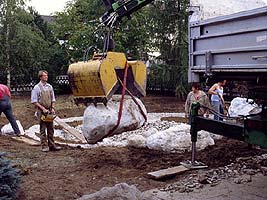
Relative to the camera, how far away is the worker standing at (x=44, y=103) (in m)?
8.81

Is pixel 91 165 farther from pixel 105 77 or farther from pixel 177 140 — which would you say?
pixel 105 77

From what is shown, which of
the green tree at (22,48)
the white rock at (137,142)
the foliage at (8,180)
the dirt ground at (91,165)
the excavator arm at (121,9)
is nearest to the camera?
the foliage at (8,180)

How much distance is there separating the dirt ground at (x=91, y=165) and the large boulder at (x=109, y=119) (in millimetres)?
668

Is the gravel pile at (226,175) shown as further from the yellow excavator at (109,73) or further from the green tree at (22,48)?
the green tree at (22,48)

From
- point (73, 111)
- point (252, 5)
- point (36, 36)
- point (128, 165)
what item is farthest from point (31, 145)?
point (36, 36)

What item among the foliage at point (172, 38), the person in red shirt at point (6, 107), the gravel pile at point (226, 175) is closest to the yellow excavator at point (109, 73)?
the gravel pile at point (226, 175)

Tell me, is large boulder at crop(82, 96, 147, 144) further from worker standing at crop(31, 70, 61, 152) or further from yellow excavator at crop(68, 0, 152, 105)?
worker standing at crop(31, 70, 61, 152)

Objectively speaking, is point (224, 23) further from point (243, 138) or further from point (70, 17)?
point (70, 17)

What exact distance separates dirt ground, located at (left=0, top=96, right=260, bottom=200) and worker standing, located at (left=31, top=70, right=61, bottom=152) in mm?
261

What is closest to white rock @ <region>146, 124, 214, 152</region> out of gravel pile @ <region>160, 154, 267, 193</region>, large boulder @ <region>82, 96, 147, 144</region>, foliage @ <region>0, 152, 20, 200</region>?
gravel pile @ <region>160, 154, 267, 193</region>

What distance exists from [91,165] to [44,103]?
6.73ft

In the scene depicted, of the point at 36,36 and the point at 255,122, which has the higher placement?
the point at 36,36

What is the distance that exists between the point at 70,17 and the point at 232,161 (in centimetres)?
2205

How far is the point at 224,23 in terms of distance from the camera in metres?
5.25
